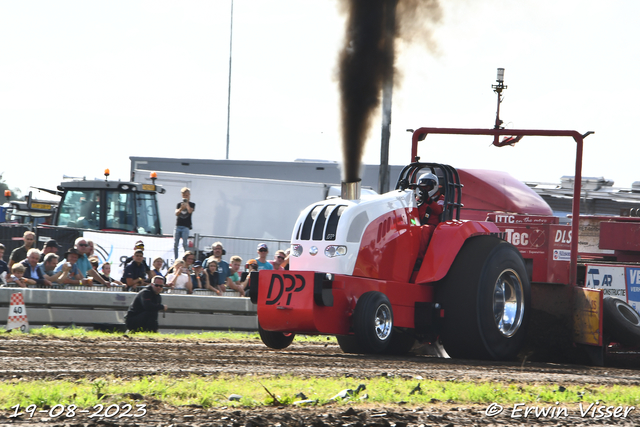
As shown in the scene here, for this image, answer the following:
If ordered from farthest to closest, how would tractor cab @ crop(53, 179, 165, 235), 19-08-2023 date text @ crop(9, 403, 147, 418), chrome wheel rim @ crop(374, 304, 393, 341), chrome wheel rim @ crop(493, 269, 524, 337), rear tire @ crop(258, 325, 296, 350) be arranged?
tractor cab @ crop(53, 179, 165, 235) → chrome wheel rim @ crop(493, 269, 524, 337) → rear tire @ crop(258, 325, 296, 350) → chrome wheel rim @ crop(374, 304, 393, 341) → 19-08-2023 date text @ crop(9, 403, 147, 418)

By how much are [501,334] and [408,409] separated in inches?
164

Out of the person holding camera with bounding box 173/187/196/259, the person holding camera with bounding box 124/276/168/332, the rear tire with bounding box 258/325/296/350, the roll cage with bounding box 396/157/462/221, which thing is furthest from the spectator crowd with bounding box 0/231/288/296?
the roll cage with bounding box 396/157/462/221

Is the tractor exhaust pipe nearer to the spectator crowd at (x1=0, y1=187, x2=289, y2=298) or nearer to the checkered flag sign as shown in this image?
the spectator crowd at (x1=0, y1=187, x2=289, y2=298)

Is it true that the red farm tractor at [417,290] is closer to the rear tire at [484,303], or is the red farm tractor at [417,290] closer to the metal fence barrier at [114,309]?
the rear tire at [484,303]

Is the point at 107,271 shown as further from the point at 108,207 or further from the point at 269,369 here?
the point at 269,369

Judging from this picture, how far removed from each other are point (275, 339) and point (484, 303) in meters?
2.22

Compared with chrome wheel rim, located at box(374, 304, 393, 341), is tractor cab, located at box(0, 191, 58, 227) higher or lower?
higher

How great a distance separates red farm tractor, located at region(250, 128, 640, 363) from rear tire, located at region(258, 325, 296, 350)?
0.01 m

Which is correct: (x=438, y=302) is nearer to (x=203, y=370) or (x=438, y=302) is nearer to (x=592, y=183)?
(x=203, y=370)

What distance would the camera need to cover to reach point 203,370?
22.0 ft

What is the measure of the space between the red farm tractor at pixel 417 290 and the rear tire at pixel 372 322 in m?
0.01

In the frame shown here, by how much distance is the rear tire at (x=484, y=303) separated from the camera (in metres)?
8.86

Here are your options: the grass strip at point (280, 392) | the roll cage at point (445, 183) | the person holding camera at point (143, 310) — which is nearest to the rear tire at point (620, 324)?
the roll cage at point (445, 183)

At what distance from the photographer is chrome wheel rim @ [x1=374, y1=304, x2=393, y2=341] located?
859 cm
